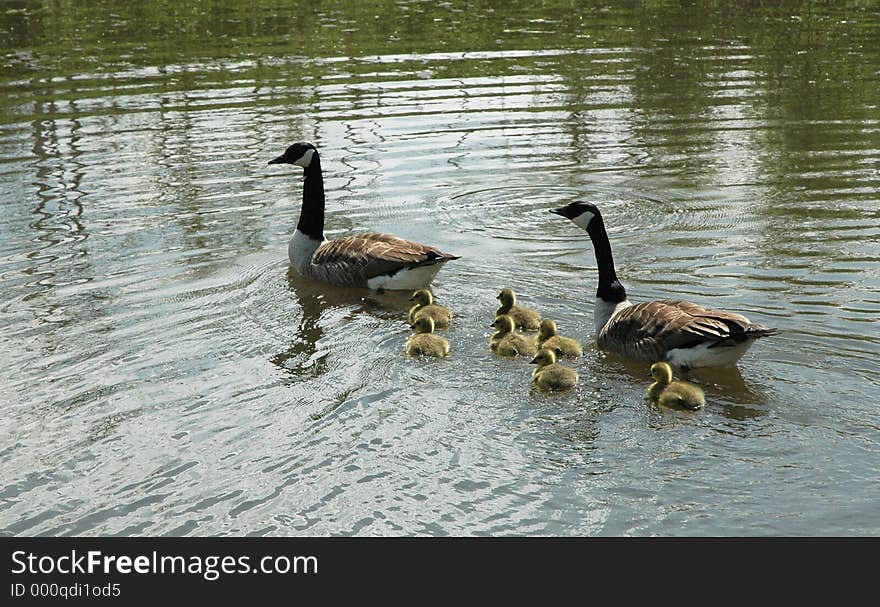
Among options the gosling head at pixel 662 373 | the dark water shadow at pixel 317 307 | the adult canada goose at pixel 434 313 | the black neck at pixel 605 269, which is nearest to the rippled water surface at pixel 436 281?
the dark water shadow at pixel 317 307

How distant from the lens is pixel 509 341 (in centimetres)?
1026

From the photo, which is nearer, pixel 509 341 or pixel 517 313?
pixel 509 341

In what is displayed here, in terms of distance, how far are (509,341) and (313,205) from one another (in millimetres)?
4134

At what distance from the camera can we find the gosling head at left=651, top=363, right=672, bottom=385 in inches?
364

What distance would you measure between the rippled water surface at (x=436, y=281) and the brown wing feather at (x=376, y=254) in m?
0.40

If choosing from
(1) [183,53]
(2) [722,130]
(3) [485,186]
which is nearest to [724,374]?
(3) [485,186]

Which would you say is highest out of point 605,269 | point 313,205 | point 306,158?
point 306,158

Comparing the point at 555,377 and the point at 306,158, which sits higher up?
the point at 306,158

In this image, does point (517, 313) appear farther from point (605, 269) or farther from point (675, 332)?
point (675, 332)

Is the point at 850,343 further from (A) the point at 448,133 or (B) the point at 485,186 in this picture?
(A) the point at 448,133

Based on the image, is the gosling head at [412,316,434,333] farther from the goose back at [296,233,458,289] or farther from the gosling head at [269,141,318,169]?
the gosling head at [269,141,318,169]

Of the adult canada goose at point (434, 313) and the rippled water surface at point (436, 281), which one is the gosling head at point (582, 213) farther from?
the adult canada goose at point (434, 313)

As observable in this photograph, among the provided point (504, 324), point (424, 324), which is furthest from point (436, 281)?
point (504, 324)

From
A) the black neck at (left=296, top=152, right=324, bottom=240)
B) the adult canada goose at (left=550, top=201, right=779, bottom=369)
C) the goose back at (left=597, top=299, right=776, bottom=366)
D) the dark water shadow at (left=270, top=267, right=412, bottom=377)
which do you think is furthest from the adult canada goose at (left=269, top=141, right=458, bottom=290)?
the goose back at (left=597, top=299, right=776, bottom=366)
